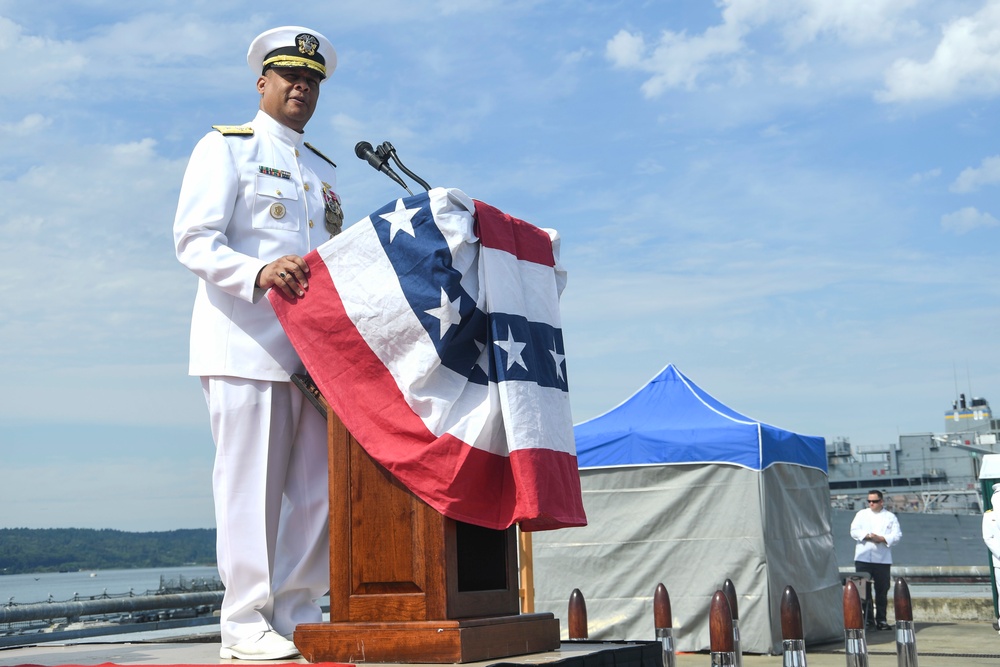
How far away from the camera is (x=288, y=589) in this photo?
3506 millimetres

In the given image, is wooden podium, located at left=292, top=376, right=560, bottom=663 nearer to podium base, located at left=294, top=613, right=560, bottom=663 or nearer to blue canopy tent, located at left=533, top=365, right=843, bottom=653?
podium base, located at left=294, top=613, right=560, bottom=663

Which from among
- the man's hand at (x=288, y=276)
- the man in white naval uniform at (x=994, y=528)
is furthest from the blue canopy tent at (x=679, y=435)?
the man's hand at (x=288, y=276)

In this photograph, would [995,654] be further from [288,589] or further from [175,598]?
[288,589]

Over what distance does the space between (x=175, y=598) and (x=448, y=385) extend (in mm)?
4152

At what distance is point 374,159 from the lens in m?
3.76

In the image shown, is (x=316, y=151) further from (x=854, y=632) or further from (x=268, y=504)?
(x=854, y=632)

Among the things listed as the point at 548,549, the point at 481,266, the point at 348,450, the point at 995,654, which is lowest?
the point at 995,654

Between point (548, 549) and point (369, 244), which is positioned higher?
point (369, 244)

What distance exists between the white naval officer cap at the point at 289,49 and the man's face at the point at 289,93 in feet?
0.09

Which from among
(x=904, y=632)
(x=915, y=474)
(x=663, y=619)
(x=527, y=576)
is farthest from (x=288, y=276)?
(x=915, y=474)

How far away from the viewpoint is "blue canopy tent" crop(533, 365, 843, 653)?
33.9ft

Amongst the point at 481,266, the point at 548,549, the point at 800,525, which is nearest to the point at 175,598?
the point at 481,266

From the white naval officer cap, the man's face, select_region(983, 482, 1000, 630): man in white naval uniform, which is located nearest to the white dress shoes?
the man's face

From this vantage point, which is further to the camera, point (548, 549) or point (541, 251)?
point (548, 549)
